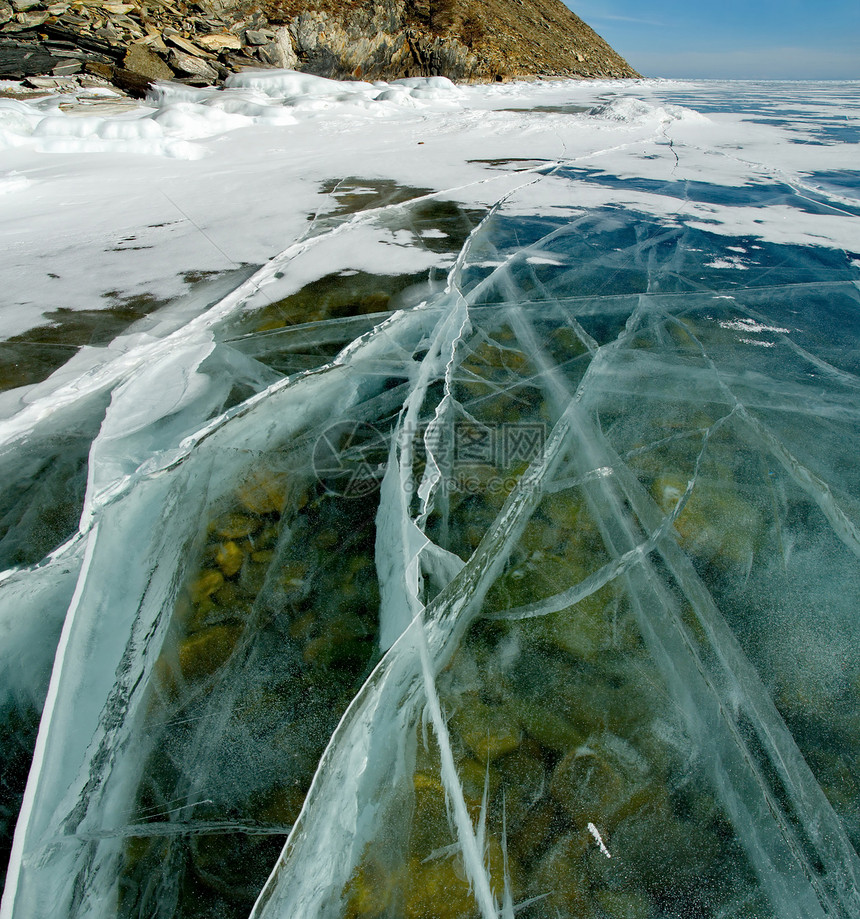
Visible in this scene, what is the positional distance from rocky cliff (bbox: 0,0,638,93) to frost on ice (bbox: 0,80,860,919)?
10.2 meters

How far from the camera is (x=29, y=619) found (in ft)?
3.97

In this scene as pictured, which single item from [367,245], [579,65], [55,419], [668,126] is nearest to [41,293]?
[55,419]

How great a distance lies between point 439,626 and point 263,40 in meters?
16.0

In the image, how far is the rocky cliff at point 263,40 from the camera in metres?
9.16

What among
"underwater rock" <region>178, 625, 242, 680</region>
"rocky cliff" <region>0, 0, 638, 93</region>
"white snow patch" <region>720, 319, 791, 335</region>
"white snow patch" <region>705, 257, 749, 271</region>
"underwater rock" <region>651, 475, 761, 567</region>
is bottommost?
"underwater rock" <region>178, 625, 242, 680</region>

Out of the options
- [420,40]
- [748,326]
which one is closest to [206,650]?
[748,326]

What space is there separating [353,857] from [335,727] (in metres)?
0.22

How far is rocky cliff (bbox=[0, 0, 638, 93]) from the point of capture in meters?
9.16

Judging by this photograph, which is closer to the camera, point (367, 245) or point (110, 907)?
point (110, 907)

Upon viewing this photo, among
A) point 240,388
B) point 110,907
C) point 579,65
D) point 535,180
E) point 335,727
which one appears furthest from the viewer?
point 579,65

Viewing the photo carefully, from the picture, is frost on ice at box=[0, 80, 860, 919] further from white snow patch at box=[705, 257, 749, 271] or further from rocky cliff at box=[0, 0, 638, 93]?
rocky cliff at box=[0, 0, 638, 93]

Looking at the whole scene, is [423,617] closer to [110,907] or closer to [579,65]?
[110,907]
